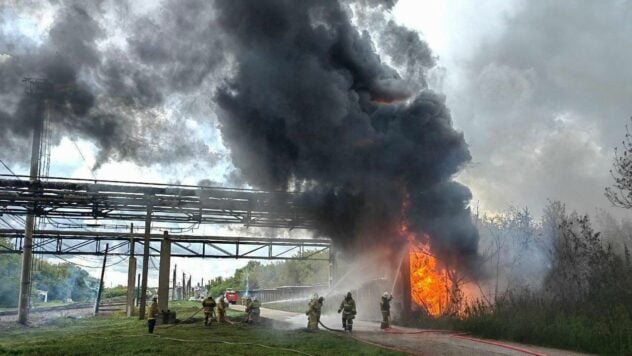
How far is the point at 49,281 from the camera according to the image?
9862 cm

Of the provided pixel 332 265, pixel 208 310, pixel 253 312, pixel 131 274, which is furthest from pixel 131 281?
pixel 208 310

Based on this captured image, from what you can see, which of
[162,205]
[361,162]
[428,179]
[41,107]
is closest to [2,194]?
[41,107]

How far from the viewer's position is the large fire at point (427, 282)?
24016 mm

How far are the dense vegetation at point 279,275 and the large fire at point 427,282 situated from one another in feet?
150

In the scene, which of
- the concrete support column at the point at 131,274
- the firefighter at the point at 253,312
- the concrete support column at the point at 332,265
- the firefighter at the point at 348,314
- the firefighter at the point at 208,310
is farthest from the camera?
the concrete support column at the point at 131,274

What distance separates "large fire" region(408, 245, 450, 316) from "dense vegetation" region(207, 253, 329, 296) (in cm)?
4561

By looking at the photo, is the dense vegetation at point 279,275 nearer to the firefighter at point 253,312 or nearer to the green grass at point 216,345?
the firefighter at point 253,312

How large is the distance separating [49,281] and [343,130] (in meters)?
95.6

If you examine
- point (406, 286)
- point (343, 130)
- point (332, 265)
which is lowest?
point (406, 286)

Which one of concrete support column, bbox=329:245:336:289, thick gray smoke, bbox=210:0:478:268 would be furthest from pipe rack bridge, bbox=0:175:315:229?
concrete support column, bbox=329:245:336:289

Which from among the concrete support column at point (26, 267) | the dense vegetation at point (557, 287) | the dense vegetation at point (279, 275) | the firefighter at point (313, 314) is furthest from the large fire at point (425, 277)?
the dense vegetation at point (279, 275)

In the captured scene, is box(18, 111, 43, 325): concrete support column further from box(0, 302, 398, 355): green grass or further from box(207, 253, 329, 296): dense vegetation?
box(207, 253, 329, 296): dense vegetation

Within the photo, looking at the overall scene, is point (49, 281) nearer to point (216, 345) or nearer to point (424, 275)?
point (424, 275)

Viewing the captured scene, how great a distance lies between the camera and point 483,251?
25.7 metres
